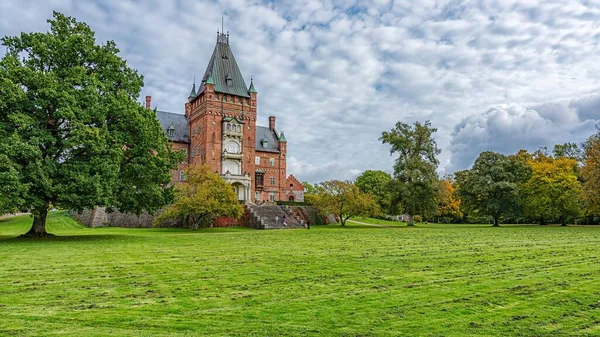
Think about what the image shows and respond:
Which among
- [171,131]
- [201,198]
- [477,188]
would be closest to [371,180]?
[477,188]

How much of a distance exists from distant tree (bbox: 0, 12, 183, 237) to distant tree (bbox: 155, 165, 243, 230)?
1117 centimetres

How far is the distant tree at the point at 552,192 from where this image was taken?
169 feet

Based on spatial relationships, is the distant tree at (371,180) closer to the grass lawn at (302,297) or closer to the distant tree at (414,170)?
the distant tree at (414,170)

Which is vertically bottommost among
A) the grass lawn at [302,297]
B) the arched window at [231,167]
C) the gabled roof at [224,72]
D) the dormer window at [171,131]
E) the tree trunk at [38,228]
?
the grass lawn at [302,297]

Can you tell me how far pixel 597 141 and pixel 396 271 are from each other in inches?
1774

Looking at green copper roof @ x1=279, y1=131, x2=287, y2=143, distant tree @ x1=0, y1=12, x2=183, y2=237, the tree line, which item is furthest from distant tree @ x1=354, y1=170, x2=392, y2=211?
distant tree @ x1=0, y1=12, x2=183, y2=237

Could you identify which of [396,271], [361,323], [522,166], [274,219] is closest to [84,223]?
[274,219]

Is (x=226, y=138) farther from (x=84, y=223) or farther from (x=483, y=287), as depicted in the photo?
(x=483, y=287)

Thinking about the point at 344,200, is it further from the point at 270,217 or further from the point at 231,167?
the point at 231,167

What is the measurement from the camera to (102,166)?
23734 mm

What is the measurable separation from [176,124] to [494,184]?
1749 inches

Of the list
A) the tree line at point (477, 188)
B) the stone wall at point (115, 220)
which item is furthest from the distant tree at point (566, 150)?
the stone wall at point (115, 220)

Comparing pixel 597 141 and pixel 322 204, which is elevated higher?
pixel 597 141

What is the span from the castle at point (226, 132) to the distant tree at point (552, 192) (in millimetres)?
34060
